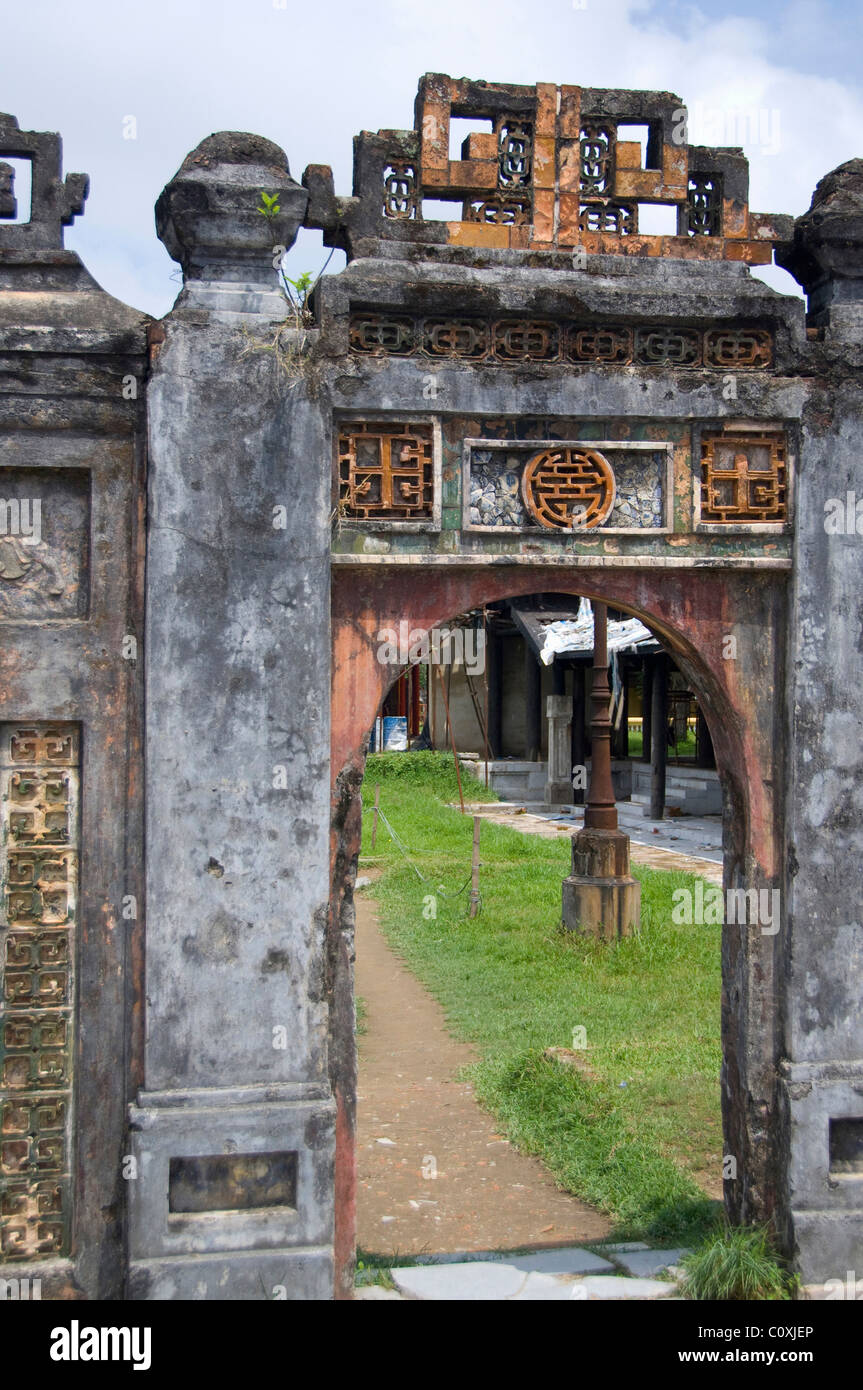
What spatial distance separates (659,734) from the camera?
59.4ft

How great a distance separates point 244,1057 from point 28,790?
4.03 feet

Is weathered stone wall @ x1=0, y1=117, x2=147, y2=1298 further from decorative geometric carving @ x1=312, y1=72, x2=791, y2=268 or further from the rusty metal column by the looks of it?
the rusty metal column

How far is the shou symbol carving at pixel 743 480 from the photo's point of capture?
4535mm

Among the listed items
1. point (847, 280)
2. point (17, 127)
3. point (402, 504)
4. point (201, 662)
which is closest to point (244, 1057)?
point (201, 662)

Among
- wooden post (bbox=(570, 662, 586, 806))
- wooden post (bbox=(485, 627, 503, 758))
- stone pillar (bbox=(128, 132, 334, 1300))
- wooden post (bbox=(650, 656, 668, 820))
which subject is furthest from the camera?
wooden post (bbox=(485, 627, 503, 758))

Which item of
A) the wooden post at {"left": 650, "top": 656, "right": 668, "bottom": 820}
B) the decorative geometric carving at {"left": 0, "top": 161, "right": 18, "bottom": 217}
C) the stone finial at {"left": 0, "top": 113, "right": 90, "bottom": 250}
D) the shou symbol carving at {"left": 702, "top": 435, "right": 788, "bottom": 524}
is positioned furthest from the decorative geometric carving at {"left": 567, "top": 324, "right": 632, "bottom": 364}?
the wooden post at {"left": 650, "top": 656, "right": 668, "bottom": 820}

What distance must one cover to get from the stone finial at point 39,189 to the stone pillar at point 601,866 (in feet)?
22.2

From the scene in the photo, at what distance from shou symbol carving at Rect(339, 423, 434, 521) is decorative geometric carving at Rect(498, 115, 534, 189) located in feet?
3.57

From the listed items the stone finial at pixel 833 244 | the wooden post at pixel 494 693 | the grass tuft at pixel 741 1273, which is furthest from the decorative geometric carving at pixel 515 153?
the wooden post at pixel 494 693

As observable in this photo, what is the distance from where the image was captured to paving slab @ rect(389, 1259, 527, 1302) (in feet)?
14.7

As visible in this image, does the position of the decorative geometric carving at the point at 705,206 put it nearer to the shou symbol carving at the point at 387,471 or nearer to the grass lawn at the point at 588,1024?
the shou symbol carving at the point at 387,471

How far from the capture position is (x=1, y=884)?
164 inches

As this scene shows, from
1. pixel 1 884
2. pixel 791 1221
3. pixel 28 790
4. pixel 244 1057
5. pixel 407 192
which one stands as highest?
pixel 407 192
